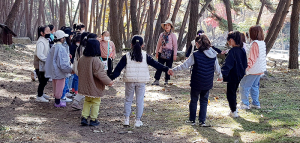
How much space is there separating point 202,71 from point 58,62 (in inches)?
127

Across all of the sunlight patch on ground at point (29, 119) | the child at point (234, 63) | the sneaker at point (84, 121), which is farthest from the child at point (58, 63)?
the child at point (234, 63)

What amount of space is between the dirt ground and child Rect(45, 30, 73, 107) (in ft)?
2.22

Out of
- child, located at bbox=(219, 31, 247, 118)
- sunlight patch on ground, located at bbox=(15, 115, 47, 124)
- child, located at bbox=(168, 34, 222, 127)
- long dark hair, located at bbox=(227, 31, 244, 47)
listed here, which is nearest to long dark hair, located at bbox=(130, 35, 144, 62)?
child, located at bbox=(168, 34, 222, 127)

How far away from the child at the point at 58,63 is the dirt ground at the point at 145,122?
2.22 feet

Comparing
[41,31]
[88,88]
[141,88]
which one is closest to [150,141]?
[141,88]

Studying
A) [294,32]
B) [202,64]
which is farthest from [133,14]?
[202,64]

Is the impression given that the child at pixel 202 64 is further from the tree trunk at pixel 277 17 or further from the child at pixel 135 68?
the tree trunk at pixel 277 17

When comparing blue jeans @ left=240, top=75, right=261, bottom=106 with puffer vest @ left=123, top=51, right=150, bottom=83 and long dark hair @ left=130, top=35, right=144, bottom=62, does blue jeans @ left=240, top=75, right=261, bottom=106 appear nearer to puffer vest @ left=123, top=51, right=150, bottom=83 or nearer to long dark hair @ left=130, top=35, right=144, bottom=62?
puffer vest @ left=123, top=51, right=150, bottom=83

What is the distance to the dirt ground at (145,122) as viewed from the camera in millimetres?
5793

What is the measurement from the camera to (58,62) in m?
7.73

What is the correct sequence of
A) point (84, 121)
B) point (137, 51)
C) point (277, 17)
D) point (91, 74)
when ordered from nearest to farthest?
point (137, 51) → point (91, 74) → point (84, 121) → point (277, 17)

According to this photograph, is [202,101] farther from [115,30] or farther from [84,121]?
[115,30]

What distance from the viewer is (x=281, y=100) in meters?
9.09

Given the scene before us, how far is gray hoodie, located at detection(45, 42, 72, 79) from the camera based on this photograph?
7695 millimetres
